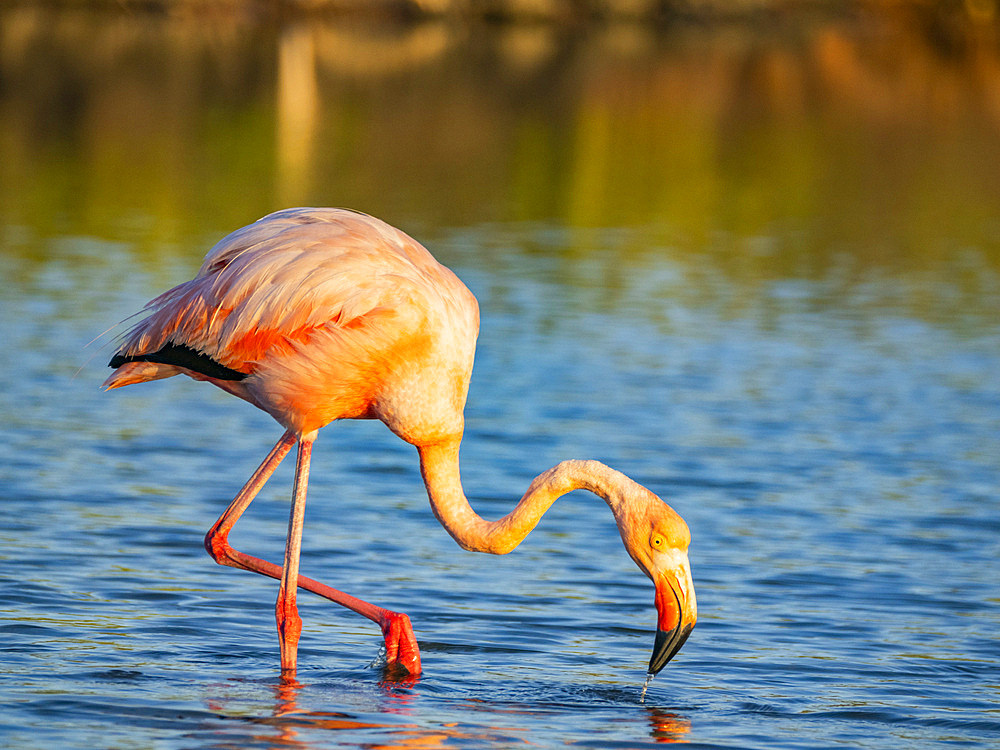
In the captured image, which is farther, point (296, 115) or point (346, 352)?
point (296, 115)

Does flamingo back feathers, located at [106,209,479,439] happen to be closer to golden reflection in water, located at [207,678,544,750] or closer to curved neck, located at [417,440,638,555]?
curved neck, located at [417,440,638,555]

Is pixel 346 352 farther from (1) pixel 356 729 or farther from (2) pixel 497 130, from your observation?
(2) pixel 497 130

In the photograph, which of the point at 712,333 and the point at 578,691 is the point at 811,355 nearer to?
the point at 712,333

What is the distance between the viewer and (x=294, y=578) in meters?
7.21

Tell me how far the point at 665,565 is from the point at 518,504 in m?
0.69

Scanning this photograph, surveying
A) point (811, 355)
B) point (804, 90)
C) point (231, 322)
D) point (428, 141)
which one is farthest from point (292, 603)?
point (804, 90)

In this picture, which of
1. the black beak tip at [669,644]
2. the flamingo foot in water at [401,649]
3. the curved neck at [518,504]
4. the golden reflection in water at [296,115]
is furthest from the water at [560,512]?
the golden reflection in water at [296,115]

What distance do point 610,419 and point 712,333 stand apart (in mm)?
3471

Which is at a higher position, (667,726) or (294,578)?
(294,578)

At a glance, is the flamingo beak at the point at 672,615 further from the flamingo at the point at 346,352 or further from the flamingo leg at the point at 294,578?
the flamingo leg at the point at 294,578

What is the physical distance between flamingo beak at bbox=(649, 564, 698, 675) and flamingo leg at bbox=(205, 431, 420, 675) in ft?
3.56

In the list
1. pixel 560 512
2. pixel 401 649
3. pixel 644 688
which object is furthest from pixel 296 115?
pixel 644 688

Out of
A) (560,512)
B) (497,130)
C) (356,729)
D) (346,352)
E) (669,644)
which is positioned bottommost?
(497,130)

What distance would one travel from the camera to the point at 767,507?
32.8 feet
